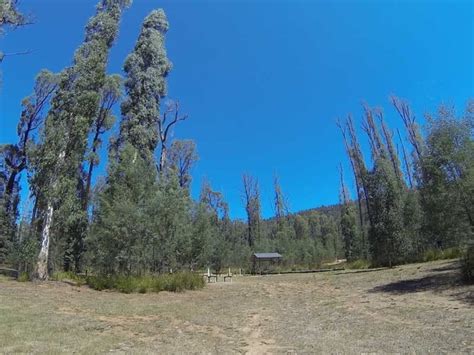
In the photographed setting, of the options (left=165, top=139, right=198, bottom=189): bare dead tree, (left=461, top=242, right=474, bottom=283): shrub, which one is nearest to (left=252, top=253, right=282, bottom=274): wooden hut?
(left=165, top=139, right=198, bottom=189): bare dead tree

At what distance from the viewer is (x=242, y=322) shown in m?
10.8

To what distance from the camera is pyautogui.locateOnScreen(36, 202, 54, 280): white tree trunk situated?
18.0 metres

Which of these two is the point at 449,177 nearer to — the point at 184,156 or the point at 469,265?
the point at 469,265

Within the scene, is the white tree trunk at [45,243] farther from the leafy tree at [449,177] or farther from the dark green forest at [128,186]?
the leafy tree at [449,177]

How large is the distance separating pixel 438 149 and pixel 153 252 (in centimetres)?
1497

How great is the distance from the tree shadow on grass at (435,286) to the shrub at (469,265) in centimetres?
29

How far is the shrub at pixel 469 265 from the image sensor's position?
13891 millimetres

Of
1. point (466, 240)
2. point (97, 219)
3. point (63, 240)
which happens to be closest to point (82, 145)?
point (97, 219)

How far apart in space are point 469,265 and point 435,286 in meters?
1.47

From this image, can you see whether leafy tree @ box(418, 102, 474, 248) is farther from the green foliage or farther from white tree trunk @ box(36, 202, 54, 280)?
white tree trunk @ box(36, 202, 54, 280)

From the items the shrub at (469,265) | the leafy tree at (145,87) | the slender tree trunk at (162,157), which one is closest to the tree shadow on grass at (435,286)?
the shrub at (469,265)

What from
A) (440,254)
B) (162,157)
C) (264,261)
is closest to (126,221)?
(162,157)

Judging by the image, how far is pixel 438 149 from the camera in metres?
16.5

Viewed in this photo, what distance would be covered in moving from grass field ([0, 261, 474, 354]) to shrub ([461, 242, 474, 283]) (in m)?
0.41
